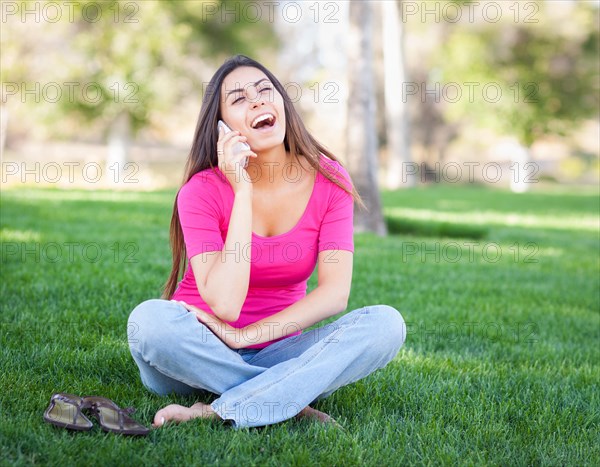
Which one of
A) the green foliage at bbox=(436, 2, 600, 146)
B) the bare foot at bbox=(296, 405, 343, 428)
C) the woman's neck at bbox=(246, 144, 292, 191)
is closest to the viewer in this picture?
the bare foot at bbox=(296, 405, 343, 428)

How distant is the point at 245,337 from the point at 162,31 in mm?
18668

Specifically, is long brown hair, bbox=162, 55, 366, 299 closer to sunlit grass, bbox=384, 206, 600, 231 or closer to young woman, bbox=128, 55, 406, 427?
young woman, bbox=128, 55, 406, 427

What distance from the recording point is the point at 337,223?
10.6ft

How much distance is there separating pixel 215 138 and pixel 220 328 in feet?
2.88

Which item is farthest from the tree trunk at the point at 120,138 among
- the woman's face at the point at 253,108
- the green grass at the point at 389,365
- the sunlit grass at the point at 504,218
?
the woman's face at the point at 253,108

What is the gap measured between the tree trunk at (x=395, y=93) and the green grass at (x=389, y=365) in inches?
596

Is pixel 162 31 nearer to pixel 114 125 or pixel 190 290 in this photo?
pixel 114 125

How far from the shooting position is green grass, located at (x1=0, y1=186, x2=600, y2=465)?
8.46ft

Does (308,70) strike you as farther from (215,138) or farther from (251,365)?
(251,365)

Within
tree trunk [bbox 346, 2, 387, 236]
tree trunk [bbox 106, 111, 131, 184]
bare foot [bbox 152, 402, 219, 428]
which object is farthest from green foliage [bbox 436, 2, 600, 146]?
bare foot [bbox 152, 402, 219, 428]

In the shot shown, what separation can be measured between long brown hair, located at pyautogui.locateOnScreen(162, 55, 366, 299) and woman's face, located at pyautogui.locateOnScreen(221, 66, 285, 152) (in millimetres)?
48

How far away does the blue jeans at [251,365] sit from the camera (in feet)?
8.98

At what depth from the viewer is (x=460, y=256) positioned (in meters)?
8.02

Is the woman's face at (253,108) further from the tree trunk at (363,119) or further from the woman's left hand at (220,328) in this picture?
the tree trunk at (363,119)
